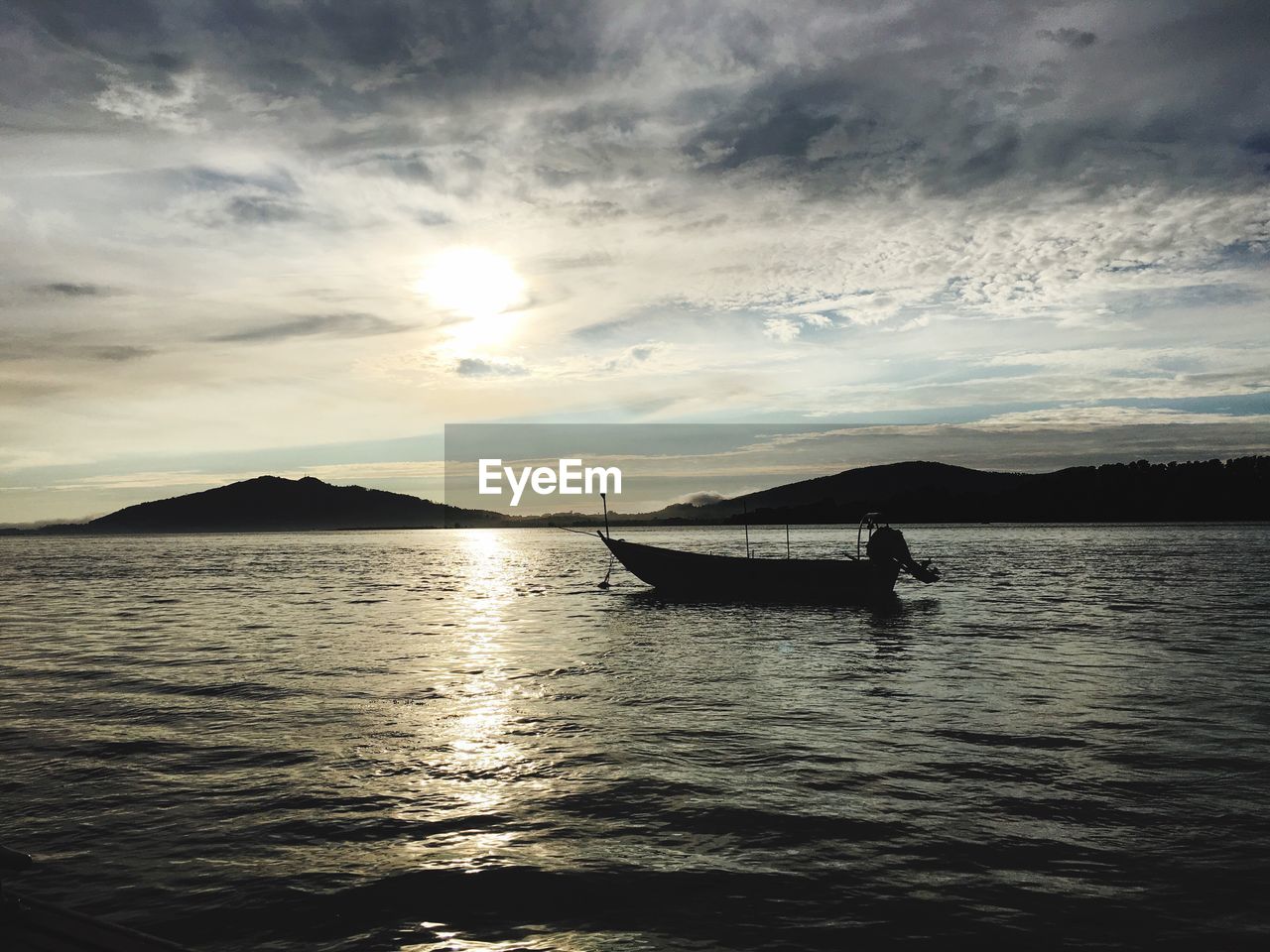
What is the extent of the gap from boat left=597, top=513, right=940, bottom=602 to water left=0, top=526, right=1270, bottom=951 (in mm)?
12849

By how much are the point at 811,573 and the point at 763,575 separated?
2425mm

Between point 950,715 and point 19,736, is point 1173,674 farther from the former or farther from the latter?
point 19,736

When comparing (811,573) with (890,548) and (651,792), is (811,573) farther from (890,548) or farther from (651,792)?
Answer: (651,792)

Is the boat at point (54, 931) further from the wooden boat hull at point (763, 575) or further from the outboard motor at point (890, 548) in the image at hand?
the outboard motor at point (890, 548)

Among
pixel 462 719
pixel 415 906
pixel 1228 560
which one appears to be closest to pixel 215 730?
pixel 462 719

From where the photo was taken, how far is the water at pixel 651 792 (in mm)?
7297

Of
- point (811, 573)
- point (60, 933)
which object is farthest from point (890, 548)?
point (60, 933)

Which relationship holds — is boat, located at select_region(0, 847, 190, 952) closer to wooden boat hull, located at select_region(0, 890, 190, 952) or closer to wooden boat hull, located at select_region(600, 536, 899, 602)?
wooden boat hull, located at select_region(0, 890, 190, 952)

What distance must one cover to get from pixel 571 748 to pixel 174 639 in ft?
69.9

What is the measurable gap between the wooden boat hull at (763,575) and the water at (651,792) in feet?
42.2

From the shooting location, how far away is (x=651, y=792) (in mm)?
10805

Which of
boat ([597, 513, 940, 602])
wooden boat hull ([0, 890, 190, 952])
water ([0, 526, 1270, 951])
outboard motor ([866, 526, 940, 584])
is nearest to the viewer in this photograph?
wooden boat hull ([0, 890, 190, 952])

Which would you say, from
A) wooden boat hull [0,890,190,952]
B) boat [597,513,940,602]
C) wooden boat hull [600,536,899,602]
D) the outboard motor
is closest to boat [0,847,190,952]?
wooden boat hull [0,890,190,952]

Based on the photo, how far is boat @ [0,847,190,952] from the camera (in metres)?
4.53
